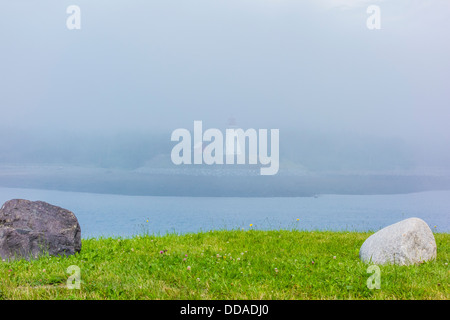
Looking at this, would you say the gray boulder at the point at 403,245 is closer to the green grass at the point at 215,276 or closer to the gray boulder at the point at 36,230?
the green grass at the point at 215,276

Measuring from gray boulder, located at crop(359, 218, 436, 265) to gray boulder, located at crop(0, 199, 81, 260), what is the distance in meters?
7.32

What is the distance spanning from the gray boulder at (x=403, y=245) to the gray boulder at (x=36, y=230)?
732 centimetres

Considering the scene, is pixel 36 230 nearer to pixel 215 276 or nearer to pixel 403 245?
pixel 215 276

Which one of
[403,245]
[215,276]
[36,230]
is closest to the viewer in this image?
[215,276]

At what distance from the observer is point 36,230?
9.95 metres

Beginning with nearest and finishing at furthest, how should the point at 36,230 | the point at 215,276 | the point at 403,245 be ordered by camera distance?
the point at 215,276 < the point at 403,245 < the point at 36,230

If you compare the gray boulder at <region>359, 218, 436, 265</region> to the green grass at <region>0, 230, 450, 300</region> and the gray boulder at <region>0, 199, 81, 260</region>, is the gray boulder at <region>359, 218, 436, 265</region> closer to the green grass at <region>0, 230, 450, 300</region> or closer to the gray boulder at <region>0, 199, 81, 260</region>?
the green grass at <region>0, 230, 450, 300</region>

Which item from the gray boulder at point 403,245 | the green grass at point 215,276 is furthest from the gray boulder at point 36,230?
the gray boulder at point 403,245

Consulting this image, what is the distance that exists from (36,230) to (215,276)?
4961 mm

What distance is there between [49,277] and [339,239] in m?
8.75

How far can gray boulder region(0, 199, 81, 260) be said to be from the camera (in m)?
9.84

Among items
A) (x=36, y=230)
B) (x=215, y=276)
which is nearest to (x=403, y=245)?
(x=215, y=276)
